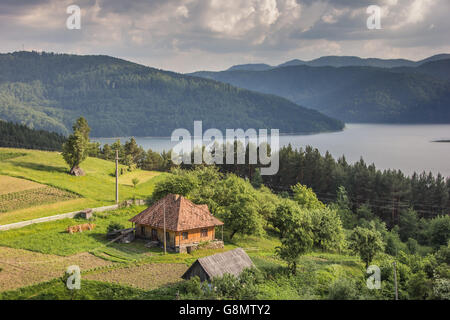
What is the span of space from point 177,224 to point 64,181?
28432 millimetres

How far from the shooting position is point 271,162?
85.4 metres

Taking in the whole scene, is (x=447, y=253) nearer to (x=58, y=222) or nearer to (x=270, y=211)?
(x=270, y=211)

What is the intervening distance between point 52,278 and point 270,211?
96.8 ft

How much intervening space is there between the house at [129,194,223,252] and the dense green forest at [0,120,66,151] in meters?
66.8

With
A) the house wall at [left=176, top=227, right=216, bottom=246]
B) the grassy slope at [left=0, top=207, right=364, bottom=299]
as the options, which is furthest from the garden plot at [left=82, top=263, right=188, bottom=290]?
the house wall at [left=176, top=227, right=216, bottom=246]

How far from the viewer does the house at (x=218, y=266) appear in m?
25.6

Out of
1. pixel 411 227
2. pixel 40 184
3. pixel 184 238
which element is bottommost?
pixel 411 227

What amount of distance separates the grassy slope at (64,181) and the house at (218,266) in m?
23.7

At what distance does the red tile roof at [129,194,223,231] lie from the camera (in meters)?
36.4

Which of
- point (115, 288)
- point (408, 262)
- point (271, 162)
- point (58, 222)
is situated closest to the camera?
point (115, 288)

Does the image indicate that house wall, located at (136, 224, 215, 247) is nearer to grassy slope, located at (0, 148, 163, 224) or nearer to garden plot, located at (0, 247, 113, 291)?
garden plot, located at (0, 247, 113, 291)

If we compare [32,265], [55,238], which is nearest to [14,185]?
[55,238]
